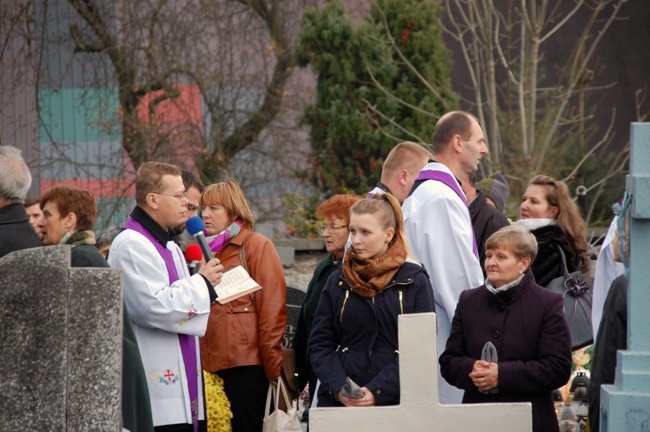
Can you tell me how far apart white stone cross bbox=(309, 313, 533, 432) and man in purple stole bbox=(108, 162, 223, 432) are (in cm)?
166

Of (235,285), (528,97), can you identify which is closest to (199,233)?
(235,285)

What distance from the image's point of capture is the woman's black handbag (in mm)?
6754

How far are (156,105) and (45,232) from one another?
888cm

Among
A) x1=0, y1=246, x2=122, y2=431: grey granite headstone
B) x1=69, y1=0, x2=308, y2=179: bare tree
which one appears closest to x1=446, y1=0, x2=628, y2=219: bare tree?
x1=69, y1=0, x2=308, y2=179: bare tree

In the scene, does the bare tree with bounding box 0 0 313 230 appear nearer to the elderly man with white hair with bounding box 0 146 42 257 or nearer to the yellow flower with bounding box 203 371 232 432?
the yellow flower with bounding box 203 371 232 432

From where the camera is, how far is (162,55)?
46.8 feet

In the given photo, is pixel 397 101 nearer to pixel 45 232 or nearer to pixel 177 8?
pixel 177 8

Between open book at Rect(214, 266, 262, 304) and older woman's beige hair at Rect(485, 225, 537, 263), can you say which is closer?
older woman's beige hair at Rect(485, 225, 537, 263)

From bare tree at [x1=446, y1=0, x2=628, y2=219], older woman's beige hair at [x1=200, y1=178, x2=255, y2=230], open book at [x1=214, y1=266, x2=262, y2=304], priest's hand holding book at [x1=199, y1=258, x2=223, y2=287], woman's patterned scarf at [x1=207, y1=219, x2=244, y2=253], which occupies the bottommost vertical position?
open book at [x1=214, y1=266, x2=262, y2=304]

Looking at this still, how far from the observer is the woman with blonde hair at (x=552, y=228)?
6.92 metres

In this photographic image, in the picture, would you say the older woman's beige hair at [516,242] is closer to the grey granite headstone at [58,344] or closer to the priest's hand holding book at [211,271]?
the priest's hand holding book at [211,271]

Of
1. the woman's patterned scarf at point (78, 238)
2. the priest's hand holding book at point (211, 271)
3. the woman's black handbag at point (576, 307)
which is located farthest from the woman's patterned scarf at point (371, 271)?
the woman's black handbag at point (576, 307)

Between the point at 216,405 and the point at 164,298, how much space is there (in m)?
1.02

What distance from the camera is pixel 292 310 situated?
322 inches
